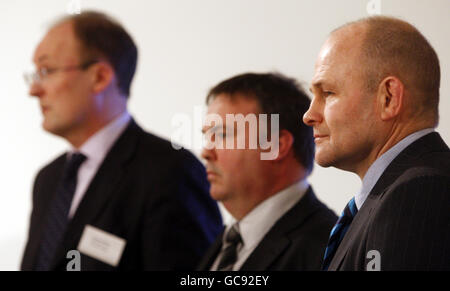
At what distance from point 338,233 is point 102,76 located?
175cm

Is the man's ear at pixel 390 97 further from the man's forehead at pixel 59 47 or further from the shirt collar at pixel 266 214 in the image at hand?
the man's forehead at pixel 59 47

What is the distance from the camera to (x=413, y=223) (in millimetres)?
1301

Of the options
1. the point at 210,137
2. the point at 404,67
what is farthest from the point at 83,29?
the point at 404,67

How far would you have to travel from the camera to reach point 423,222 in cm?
130

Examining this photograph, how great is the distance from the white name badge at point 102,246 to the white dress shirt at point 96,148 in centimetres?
28

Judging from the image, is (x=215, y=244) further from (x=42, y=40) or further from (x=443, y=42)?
(x=42, y=40)

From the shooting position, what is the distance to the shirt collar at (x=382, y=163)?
1.54 meters

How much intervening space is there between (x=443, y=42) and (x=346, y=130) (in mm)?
982

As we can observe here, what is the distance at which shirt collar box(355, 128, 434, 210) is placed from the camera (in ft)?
5.05

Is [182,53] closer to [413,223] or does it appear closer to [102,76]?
[102,76]

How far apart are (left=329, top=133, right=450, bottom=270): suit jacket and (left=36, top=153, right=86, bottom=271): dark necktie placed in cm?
171

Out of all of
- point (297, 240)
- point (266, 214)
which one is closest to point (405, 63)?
point (297, 240)

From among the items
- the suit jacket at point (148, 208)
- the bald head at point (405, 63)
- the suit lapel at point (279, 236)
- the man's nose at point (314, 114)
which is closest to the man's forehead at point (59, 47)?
the suit jacket at point (148, 208)
